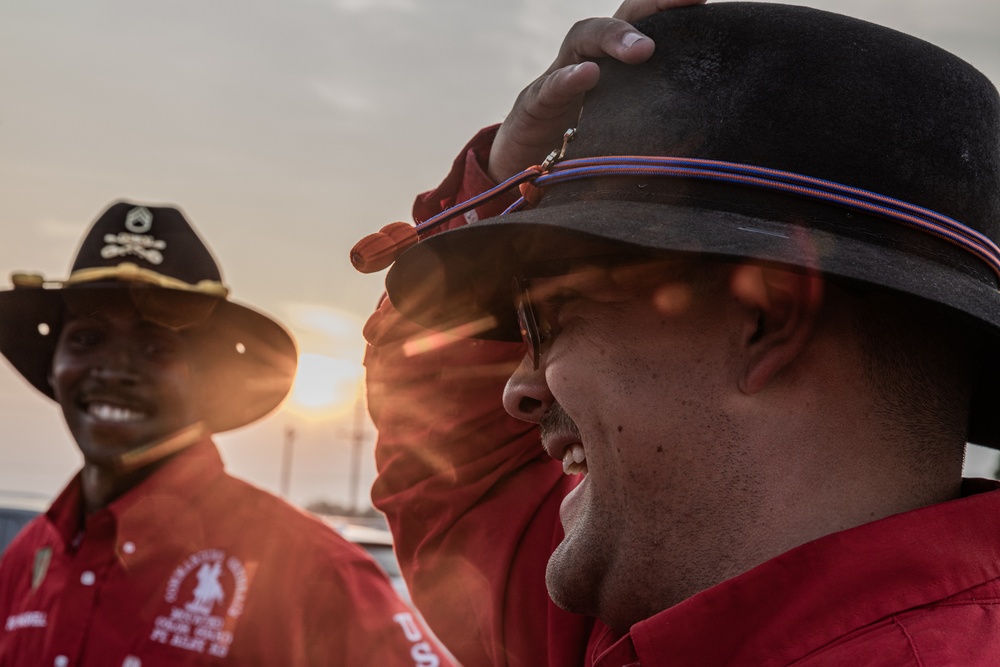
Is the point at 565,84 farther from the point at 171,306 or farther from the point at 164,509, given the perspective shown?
the point at 171,306

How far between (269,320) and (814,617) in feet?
12.0

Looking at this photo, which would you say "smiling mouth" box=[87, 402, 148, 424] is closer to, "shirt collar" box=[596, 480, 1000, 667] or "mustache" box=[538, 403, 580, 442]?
"mustache" box=[538, 403, 580, 442]

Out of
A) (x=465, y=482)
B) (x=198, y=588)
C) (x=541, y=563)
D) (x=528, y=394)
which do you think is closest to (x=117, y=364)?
(x=198, y=588)

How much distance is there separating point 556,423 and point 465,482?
25.6 inches

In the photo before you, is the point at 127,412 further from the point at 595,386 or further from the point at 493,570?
the point at 595,386

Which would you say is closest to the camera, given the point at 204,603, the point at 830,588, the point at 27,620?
the point at 830,588

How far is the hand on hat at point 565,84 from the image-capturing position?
1.95 metres

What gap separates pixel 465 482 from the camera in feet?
8.78

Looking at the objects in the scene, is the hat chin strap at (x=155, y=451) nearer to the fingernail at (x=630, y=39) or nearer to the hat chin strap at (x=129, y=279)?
the hat chin strap at (x=129, y=279)

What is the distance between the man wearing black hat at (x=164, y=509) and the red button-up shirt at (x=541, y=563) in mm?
987

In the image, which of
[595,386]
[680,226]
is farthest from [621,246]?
[595,386]

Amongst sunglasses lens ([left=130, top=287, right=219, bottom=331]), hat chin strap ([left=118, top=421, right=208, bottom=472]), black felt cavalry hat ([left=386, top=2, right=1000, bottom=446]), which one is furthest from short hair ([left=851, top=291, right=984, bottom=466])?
sunglasses lens ([left=130, top=287, right=219, bottom=331])

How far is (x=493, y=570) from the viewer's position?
2.53 metres

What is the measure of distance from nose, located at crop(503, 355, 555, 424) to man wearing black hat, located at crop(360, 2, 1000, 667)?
0.07ft
